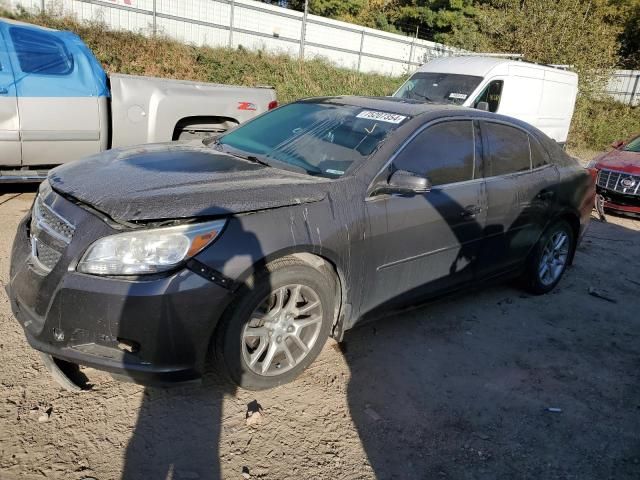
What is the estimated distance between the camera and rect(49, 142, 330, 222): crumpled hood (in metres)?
2.49

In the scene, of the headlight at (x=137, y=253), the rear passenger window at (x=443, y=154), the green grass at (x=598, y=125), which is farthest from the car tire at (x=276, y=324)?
the green grass at (x=598, y=125)

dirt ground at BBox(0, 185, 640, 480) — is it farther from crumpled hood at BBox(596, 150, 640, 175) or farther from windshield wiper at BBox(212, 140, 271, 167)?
crumpled hood at BBox(596, 150, 640, 175)

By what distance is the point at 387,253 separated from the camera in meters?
3.26

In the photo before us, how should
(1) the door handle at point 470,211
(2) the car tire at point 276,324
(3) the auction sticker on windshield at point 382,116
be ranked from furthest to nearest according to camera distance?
(1) the door handle at point 470,211 → (3) the auction sticker on windshield at point 382,116 → (2) the car tire at point 276,324

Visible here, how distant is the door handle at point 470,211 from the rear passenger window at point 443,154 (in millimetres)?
211

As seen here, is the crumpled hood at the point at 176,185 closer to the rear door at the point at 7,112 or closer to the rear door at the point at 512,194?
the rear door at the point at 512,194

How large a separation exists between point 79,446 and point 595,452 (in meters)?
2.65

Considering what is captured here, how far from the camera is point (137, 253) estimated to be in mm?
2410

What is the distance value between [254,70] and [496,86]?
8541 mm

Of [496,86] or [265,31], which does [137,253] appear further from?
[265,31]

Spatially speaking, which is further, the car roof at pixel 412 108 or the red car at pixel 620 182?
the red car at pixel 620 182

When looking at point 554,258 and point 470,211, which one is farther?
point 554,258

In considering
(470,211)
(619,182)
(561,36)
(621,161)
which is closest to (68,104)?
(470,211)

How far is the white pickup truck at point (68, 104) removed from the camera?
17.4 feet
